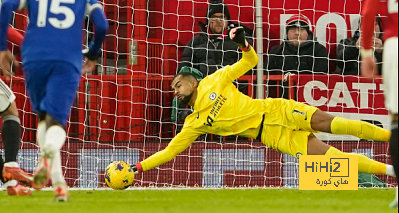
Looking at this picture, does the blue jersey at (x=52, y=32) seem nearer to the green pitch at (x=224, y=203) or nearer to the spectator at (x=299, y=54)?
the green pitch at (x=224, y=203)

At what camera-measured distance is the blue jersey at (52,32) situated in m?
4.90

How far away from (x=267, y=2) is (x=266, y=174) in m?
2.77

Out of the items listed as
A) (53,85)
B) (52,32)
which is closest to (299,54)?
(52,32)

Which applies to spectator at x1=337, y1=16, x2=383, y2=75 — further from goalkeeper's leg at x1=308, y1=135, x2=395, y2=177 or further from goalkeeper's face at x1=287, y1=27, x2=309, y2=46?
goalkeeper's leg at x1=308, y1=135, x2=395, y2=177

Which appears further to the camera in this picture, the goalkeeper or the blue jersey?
the goalkeeper

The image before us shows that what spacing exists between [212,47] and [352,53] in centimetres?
172

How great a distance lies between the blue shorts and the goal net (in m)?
3.70

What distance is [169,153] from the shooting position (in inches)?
279

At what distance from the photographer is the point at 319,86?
8.94 metres

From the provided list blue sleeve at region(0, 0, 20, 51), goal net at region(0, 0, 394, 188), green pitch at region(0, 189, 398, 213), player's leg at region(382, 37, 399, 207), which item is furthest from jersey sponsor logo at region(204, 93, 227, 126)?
player's leg at region(382, 37, 399, 207)

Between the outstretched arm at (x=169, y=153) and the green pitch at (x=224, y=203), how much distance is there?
31cm

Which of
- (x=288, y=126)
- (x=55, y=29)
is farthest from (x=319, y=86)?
(x=55, y=29)

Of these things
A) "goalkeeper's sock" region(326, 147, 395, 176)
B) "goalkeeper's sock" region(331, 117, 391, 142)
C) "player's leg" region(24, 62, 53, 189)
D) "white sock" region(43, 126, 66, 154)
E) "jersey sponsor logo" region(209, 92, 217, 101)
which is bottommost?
"goalkeeper's sock" region(326, 147, 395, 176)

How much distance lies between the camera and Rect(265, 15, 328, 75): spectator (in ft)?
30.4
